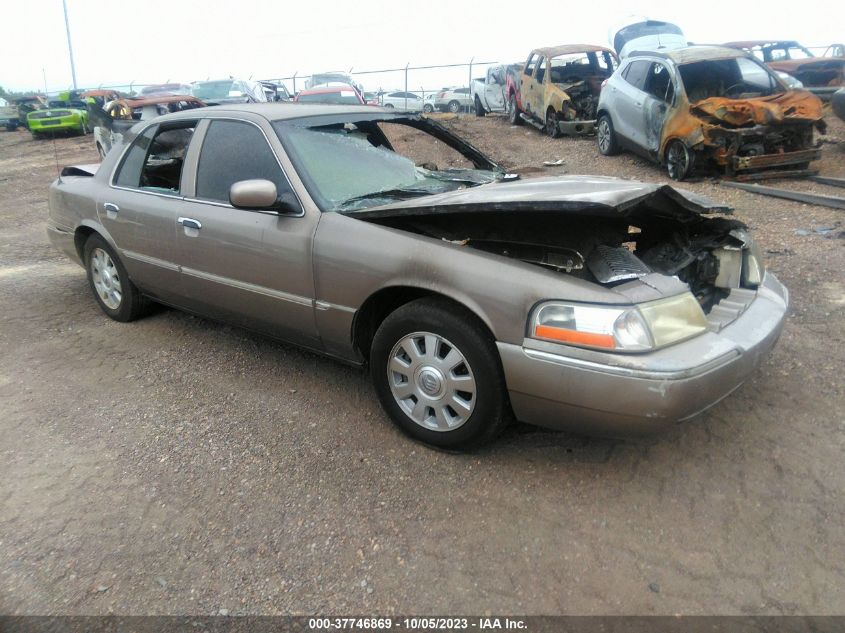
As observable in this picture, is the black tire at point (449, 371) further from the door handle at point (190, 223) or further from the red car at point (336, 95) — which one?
the red car at point (336, 95)

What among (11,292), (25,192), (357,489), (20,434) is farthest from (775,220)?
(25,192)

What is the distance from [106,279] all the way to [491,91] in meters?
14.3

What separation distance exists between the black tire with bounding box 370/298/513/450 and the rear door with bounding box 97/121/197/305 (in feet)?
5.74

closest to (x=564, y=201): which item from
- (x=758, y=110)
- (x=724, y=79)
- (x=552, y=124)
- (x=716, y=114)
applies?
(x=716, y=114)

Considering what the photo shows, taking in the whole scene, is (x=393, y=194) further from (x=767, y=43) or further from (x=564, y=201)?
(x=767, y=43)

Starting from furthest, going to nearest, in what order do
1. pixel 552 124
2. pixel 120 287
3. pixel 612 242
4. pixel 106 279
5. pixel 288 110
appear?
pixel 552 124 < pixel 106 279 < pixel 120 287 < pixel 288 110 < pixel 612 242

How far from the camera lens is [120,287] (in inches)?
187

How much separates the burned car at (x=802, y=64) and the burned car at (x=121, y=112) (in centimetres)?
1208

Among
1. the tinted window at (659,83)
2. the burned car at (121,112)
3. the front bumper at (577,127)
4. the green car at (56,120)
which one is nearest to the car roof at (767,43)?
the front bumper at (577,127)

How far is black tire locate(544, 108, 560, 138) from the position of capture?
13.0m

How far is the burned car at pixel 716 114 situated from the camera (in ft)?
Result: 27.3

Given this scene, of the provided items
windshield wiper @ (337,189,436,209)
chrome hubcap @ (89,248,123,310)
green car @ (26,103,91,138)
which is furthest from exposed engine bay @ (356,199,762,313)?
green car @ (26,103,91,138)

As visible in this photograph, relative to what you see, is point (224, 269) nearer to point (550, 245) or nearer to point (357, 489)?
point (357, 489)

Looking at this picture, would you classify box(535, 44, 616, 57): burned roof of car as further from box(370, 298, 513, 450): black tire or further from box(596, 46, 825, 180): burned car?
box(370, 298, 513, 450): black tire
